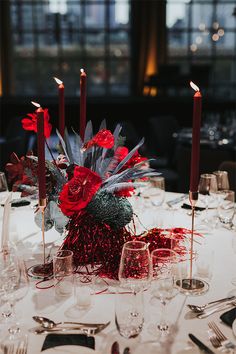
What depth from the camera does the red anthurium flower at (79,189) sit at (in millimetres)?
1360

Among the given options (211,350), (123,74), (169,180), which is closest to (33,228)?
(211,350)

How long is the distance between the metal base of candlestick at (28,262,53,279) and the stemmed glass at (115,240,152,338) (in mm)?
335

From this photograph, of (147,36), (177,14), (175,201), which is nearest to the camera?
(175,201)

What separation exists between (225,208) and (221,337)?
2.84 feet

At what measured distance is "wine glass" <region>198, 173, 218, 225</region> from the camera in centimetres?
194

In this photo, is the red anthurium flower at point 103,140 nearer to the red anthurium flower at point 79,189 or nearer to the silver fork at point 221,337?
the red anthurium flower at point 79,189

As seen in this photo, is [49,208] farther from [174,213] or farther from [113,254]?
[174,213]

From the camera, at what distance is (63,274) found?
4.15 feet

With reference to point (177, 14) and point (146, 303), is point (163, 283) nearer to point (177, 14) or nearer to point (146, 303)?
point (146, 303)

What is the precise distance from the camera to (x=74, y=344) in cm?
108

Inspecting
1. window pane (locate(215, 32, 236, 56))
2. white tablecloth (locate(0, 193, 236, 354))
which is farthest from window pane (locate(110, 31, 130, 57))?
white tablecloth (locate(0, 193, 236, 354))

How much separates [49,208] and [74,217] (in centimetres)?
9

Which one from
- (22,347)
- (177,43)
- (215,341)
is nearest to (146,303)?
(215,341)

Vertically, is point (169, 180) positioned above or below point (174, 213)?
below
